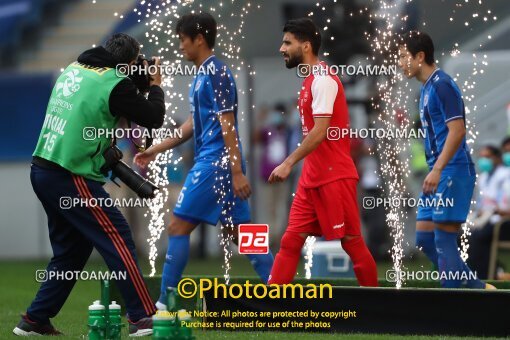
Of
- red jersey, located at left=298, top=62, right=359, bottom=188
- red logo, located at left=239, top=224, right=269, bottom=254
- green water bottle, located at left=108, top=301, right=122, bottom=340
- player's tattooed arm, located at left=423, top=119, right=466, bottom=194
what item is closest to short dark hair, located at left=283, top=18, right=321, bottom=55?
red jersey, located at left=298, top=62, right=359, bottom=188

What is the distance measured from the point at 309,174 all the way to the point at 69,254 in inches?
75.7

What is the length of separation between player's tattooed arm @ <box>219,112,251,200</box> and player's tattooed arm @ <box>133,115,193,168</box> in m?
0.47

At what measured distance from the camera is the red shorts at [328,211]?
10391mm

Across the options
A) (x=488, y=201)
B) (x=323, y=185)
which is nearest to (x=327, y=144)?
(x=323, y=185)

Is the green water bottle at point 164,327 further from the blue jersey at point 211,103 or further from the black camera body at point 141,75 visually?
the blue jersey at point 211,103

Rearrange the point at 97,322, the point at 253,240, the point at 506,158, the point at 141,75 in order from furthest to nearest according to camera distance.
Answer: the point at 506,158 < the point at 253,240 < the point at 141,75 < the point at 97,322

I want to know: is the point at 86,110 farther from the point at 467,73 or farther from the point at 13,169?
the point at 13,169

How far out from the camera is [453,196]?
36.2 feet

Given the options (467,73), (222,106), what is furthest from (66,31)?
(222,106)

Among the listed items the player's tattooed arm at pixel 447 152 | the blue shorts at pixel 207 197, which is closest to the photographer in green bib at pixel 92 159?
the blue shorts at pixel 207 197

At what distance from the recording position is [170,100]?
1689cm

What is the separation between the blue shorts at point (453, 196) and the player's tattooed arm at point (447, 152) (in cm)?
32

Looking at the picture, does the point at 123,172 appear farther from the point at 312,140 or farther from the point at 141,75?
the point at 312,140

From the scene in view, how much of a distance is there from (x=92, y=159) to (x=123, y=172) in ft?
0.86
